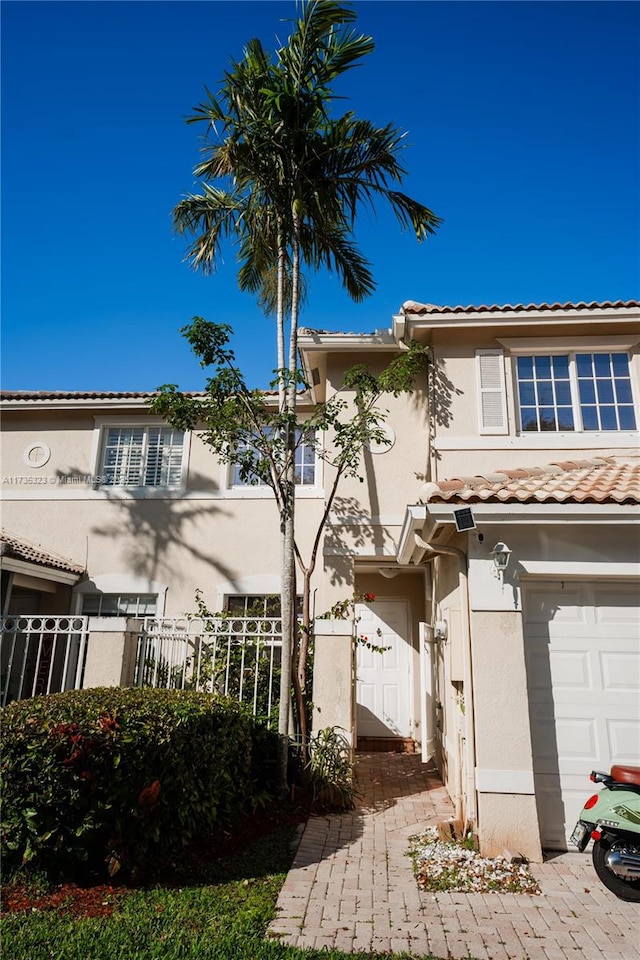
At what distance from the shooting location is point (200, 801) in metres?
5.94

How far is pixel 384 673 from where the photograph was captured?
13203 millimetres

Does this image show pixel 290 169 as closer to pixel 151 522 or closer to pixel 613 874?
pixel 151 522

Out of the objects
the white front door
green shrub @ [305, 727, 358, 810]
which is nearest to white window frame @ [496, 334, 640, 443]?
the white front door

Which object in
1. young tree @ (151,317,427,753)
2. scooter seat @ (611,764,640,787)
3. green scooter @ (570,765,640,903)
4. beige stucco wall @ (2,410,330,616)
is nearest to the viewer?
green scooter @ (570,765,640,903)

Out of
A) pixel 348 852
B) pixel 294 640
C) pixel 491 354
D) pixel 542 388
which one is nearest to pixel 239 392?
pixel 294 640

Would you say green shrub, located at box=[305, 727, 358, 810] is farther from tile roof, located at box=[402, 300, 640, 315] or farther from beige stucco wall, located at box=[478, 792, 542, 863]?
tile roof, located at box=[402, 300, 640, 315]

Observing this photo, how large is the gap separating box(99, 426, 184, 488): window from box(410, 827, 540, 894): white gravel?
9032 mm

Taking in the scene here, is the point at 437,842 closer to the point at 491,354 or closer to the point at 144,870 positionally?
the point at 144,870

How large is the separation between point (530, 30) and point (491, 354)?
4883mm

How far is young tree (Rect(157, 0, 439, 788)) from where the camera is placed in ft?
29.9

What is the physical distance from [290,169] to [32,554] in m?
8.74

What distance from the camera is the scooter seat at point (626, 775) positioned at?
550 cm

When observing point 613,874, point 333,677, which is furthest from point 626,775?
point 333,677

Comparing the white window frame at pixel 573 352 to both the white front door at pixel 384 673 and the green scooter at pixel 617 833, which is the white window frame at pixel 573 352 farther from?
the green scooter at pixel 617 833
